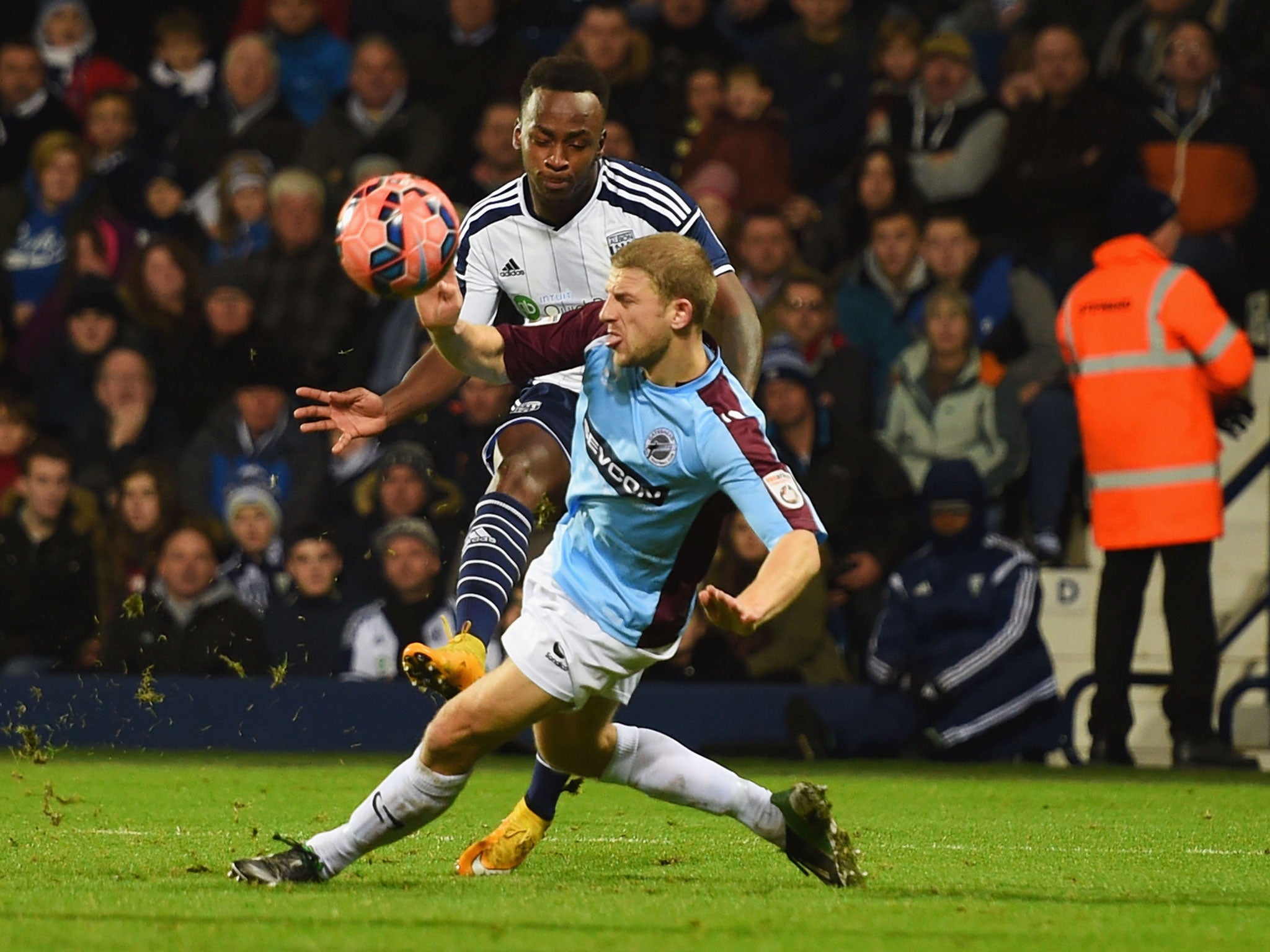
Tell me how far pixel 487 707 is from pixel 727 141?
7.48 metres

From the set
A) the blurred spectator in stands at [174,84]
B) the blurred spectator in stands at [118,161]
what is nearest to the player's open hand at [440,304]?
the blurred spectator in stands at [118,161]

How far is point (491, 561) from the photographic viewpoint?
20.1 feet

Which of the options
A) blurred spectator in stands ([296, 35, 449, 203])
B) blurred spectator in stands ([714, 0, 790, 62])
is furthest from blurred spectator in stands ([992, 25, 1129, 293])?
blurred spectator in stands ([296, 35, 449, 203])

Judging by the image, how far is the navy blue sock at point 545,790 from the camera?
6.15 m

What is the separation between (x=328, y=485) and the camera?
36.6 feet

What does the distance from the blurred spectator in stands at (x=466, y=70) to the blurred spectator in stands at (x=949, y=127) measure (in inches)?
99.0

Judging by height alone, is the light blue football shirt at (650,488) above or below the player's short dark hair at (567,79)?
below

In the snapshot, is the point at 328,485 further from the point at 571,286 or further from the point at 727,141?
the point at 571,286

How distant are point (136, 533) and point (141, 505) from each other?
0.16 m

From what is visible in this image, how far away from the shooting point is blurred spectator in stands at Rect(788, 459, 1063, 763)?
400 inches

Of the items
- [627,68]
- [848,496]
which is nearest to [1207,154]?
[848,496]

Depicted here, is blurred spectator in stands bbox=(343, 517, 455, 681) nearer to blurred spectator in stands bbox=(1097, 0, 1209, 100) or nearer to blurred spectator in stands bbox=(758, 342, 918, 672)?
blurred spectator in stands bbox=(758, 342, 918, 672)

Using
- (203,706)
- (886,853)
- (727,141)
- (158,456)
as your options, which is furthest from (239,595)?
(886,853)

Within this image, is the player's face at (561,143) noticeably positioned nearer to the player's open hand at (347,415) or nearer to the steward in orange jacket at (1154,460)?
the player's open hand at (347,415)
